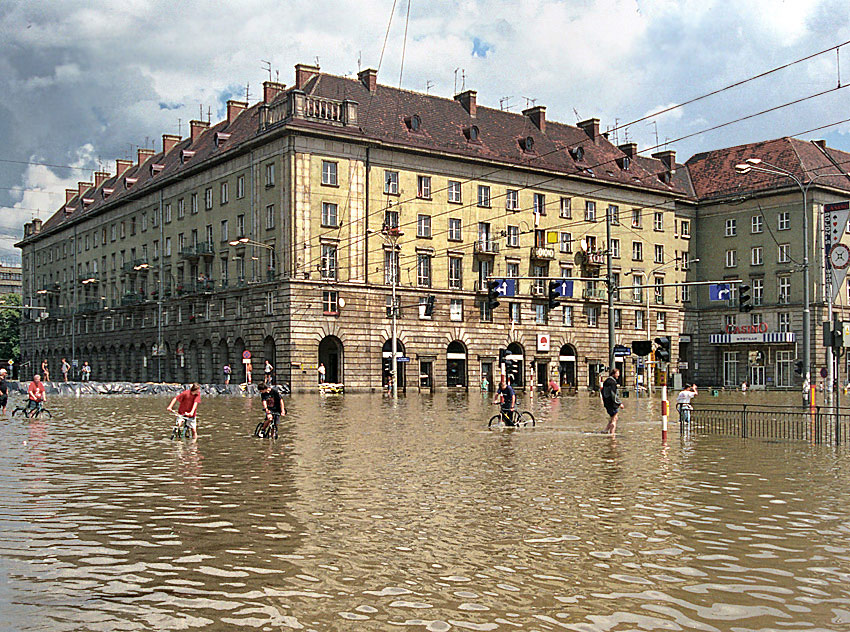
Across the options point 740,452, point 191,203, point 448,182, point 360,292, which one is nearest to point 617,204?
point 448,182

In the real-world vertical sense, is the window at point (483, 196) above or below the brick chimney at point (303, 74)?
below

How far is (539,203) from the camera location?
253 ft

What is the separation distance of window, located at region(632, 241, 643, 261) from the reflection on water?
64.3 meters

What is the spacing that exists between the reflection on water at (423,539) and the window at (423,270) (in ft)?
160

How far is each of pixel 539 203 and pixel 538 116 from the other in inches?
379

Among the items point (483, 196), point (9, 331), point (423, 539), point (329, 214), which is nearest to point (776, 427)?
point (423, 539)

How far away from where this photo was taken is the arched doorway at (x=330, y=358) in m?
67.8

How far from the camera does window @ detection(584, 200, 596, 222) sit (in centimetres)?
8031

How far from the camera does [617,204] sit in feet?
273

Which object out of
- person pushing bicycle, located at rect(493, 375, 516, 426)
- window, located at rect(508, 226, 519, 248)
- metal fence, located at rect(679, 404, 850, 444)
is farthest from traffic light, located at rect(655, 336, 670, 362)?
window, located at rect(508, 226, 519, 248)

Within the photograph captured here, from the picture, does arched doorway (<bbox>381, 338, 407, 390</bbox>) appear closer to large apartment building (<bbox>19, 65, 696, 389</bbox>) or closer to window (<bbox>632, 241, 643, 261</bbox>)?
large apartment building (<bbox>19, 65, 696, 389</bbox>)

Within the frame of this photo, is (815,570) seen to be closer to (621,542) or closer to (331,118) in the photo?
(621,542)

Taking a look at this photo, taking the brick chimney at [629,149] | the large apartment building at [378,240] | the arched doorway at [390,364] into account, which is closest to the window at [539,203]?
the large apartment building at [378,240]

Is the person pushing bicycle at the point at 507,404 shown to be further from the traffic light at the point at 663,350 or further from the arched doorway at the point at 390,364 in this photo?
the arched doorway at the point at 390,364
